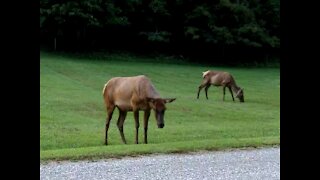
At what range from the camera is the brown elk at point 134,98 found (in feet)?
41.6

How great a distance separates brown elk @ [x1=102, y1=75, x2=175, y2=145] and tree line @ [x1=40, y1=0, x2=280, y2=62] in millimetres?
31270

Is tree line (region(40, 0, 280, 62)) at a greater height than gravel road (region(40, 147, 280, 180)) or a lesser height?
greater

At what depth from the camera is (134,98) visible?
1327 centimetres

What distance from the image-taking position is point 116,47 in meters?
47.8

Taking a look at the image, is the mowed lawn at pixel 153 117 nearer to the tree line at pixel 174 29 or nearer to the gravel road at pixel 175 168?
the gravel road at pixel 175 168

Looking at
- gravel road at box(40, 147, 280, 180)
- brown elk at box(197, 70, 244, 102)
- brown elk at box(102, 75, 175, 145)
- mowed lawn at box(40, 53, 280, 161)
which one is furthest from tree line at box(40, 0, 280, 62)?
gravel road at box(40, 147, 280, 180)

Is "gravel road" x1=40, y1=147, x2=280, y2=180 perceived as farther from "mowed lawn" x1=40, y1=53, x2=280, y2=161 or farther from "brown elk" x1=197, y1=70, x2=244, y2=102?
"brown elk" x1=197, y1=70, x2=244, y2=102

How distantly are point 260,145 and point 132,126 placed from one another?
17.7ft

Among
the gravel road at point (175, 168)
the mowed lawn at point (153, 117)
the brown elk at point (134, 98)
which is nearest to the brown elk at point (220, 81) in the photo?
the mowed lawn at point (153, 117)

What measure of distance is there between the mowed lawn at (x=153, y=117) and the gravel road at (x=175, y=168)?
66 cm

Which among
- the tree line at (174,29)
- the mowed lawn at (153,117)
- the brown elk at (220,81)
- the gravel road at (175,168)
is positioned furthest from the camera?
the tree line at (174,29)

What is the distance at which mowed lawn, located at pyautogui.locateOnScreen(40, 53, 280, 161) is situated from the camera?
11.8m
